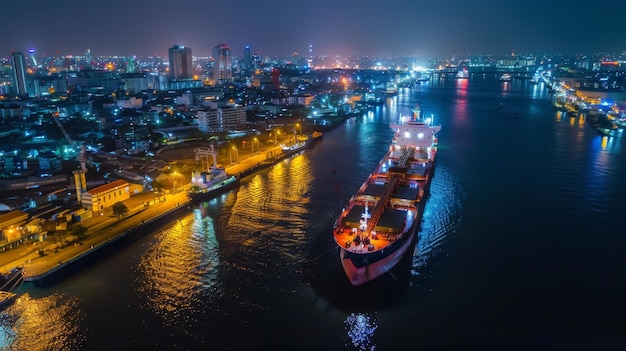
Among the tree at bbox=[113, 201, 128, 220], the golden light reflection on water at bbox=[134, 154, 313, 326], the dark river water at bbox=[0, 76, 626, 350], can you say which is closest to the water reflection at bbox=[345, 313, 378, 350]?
the dark river water at bbox=[0, 76, 626, 350]

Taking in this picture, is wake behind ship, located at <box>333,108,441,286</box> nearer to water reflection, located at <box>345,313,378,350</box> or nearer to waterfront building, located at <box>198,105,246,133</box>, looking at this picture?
water reflection, located at <box>345,313,378,350</box>

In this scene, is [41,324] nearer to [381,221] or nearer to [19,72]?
[381,221]

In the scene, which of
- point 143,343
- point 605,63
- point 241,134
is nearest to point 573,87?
point 241,134

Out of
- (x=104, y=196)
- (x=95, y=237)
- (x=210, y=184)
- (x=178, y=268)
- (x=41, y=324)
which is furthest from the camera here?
(x=210, y=184)

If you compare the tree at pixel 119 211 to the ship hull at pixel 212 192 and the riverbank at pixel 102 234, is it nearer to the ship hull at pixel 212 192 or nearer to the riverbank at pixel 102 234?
the riverbank at pixel 102 234

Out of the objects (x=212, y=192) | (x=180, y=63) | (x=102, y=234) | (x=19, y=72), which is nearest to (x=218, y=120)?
(x=212, y=192)

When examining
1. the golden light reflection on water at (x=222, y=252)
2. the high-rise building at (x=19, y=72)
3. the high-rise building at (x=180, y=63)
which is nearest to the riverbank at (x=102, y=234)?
the golden light reflection on water at (x=222, y=252)
